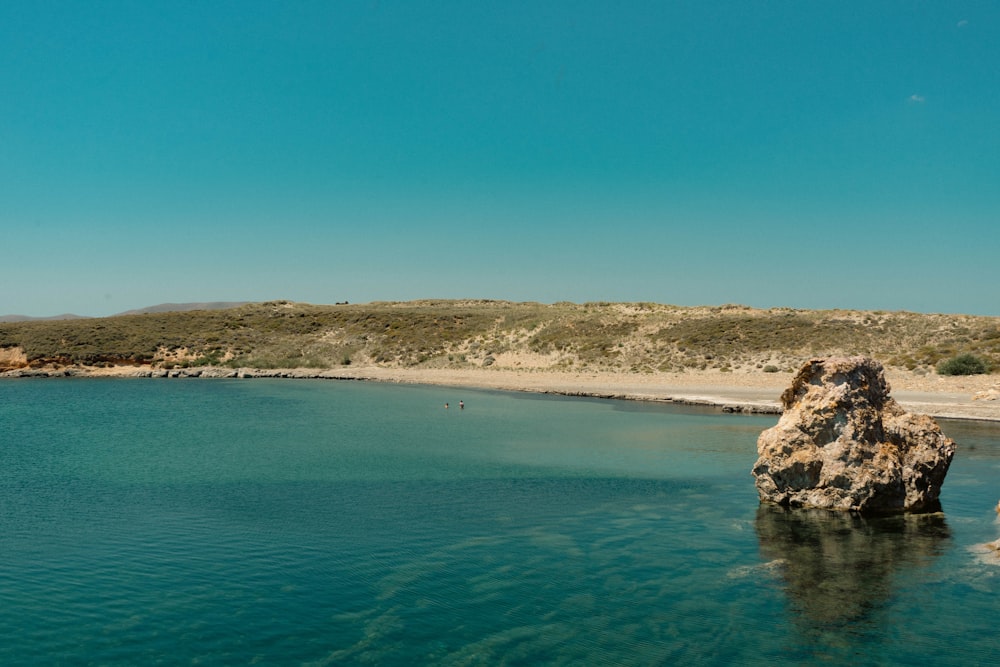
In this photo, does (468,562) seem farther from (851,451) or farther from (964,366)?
(964,366)

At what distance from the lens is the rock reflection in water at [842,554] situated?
1091cm

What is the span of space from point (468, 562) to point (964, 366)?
43826mm

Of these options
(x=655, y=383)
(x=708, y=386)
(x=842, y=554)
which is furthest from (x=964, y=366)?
(x=842, y=554)

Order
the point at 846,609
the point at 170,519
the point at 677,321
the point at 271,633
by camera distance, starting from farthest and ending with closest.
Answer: the point at 677,321 < the point at 170,519 < the point at 846,609 < the point at 271,633

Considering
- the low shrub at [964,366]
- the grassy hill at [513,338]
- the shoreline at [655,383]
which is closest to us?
the shoreline at [655,383]

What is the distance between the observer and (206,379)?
62.8 m

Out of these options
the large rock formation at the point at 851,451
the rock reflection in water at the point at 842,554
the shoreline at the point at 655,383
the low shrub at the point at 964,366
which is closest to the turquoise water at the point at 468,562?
the rock reflection in water at the point at 842,554

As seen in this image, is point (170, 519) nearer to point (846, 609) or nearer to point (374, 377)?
point (846, 609)

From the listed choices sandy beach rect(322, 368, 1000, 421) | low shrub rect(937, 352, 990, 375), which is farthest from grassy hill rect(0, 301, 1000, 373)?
sandy beach rect(322, 368, 1000, 421)

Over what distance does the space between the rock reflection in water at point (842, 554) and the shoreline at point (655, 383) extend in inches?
603

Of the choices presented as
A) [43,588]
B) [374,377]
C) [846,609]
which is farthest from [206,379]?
[846,609]

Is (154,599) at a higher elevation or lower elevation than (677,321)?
lower

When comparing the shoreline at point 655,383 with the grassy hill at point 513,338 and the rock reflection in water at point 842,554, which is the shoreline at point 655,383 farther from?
the rock reflection in water at point 842,554

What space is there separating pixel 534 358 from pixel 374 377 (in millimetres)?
16195
